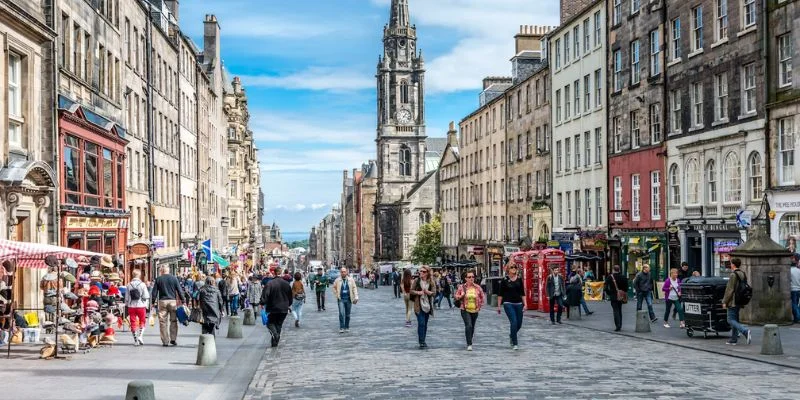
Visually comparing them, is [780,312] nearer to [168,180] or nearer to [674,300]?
[674,300]

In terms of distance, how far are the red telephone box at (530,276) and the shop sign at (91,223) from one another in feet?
47.3

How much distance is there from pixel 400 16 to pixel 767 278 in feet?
405

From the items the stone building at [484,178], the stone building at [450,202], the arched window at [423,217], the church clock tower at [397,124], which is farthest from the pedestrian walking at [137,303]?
the church clock tower at [397,124]

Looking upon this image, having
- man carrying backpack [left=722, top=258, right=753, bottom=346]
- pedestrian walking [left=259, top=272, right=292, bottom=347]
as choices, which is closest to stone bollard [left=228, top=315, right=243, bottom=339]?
pedestrian walking [left=259, top=272, right=292, bottom=347]

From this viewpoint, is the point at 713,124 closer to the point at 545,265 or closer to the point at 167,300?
the point at 545,265

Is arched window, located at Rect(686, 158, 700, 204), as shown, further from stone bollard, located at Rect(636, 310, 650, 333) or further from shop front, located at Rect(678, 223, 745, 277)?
stone bollard, located at Rect(636, 310, 650, 333)

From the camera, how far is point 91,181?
3091 centimetres

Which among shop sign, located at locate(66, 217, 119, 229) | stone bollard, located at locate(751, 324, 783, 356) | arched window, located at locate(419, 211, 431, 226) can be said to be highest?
arched window, located at locate(419, 211, 431, 226)

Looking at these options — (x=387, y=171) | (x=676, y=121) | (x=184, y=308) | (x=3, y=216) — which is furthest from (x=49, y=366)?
(x=387, y=171)

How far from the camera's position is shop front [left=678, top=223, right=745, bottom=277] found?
3325 centimetres

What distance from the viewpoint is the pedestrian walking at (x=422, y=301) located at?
20359mm

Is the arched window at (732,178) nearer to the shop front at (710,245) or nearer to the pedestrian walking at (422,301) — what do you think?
the shop front at (710,245)

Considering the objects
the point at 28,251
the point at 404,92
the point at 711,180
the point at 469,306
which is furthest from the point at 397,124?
the point at 28,251

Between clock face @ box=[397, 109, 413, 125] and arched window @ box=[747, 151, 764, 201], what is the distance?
109 metres
